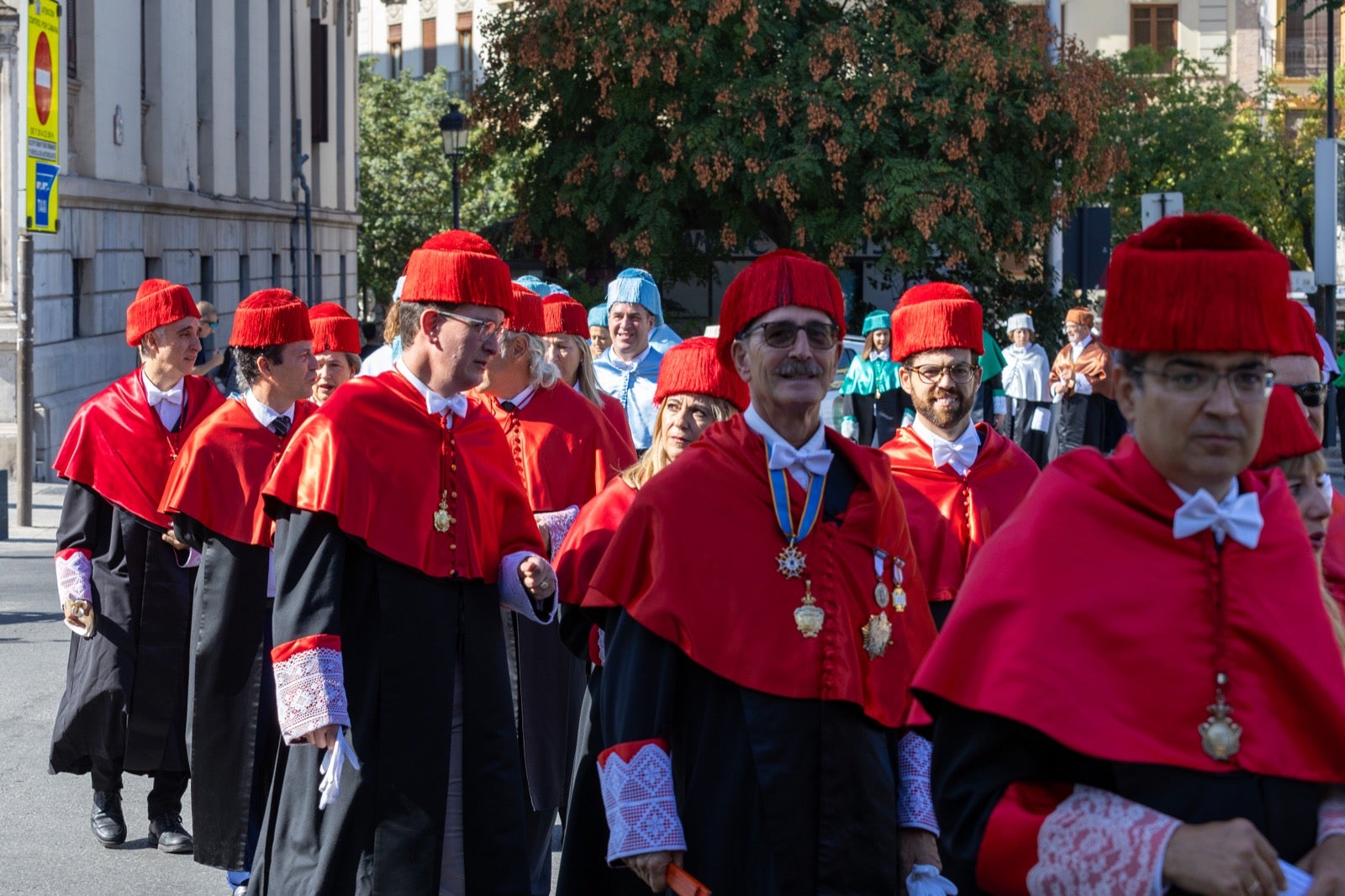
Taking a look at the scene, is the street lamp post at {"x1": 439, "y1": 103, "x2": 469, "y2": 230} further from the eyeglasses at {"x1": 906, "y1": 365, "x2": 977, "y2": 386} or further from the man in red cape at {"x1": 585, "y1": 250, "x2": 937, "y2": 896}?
the man in red cape at {"x1": 585, "y1": 250, "x2": 937, "y2": 896}

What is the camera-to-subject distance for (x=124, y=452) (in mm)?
7734

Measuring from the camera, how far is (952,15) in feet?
79.8

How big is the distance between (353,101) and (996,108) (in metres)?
28.0

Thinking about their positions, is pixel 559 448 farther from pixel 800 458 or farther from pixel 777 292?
pixel 800 458

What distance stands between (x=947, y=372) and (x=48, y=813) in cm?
457

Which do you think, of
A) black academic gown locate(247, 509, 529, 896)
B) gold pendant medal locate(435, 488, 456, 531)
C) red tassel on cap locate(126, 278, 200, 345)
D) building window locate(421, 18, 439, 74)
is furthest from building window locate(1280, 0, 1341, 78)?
black academic gown locate(247, 509, 529, 896)

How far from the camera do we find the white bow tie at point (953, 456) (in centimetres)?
595

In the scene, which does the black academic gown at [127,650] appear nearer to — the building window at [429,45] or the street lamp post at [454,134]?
the street lamp post at [454,134]

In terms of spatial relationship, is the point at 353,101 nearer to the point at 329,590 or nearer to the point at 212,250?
the point at 212,250

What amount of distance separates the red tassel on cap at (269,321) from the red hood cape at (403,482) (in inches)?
65.9

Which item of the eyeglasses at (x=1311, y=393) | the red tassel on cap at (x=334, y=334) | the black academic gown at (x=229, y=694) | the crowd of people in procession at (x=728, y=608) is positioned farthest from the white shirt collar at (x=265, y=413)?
the eyeglasses at (x=1311, y=393)

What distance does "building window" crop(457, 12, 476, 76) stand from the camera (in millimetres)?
Answer: 64438

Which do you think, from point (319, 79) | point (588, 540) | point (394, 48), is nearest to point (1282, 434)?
point (588, 540)

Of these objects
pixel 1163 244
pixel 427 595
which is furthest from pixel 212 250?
pixel 1163 244
